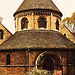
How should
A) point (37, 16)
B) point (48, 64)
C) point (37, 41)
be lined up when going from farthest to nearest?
point (37, 16) < point (48, 64) < point (37, 41)

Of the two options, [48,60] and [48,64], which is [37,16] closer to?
[48,60]

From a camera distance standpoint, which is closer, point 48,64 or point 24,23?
point 48,64

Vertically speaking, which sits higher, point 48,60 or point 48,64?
point 48,60

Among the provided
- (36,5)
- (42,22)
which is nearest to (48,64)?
(42,22)

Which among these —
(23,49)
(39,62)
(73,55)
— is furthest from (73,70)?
(23,49)

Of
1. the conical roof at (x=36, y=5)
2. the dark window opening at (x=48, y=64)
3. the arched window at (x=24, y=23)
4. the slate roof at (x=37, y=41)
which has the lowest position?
the dark window opening at (x=48, y=64)

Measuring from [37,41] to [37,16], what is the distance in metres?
4.38

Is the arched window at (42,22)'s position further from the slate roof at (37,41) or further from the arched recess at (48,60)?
the arched recess at (48,60)

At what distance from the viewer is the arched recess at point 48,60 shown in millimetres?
22278

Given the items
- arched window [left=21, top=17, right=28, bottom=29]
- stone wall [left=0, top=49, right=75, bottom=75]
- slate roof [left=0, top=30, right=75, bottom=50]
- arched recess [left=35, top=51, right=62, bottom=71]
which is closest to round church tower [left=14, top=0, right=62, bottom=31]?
arched window [left=21, top=17, right=28, bottom=29]

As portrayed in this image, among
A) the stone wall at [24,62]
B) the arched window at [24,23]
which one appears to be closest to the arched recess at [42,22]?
the arched window at [24,23]

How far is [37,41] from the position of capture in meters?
23.3

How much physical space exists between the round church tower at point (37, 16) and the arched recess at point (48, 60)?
484 cm

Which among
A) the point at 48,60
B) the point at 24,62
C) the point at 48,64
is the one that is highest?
the point at 48,60
